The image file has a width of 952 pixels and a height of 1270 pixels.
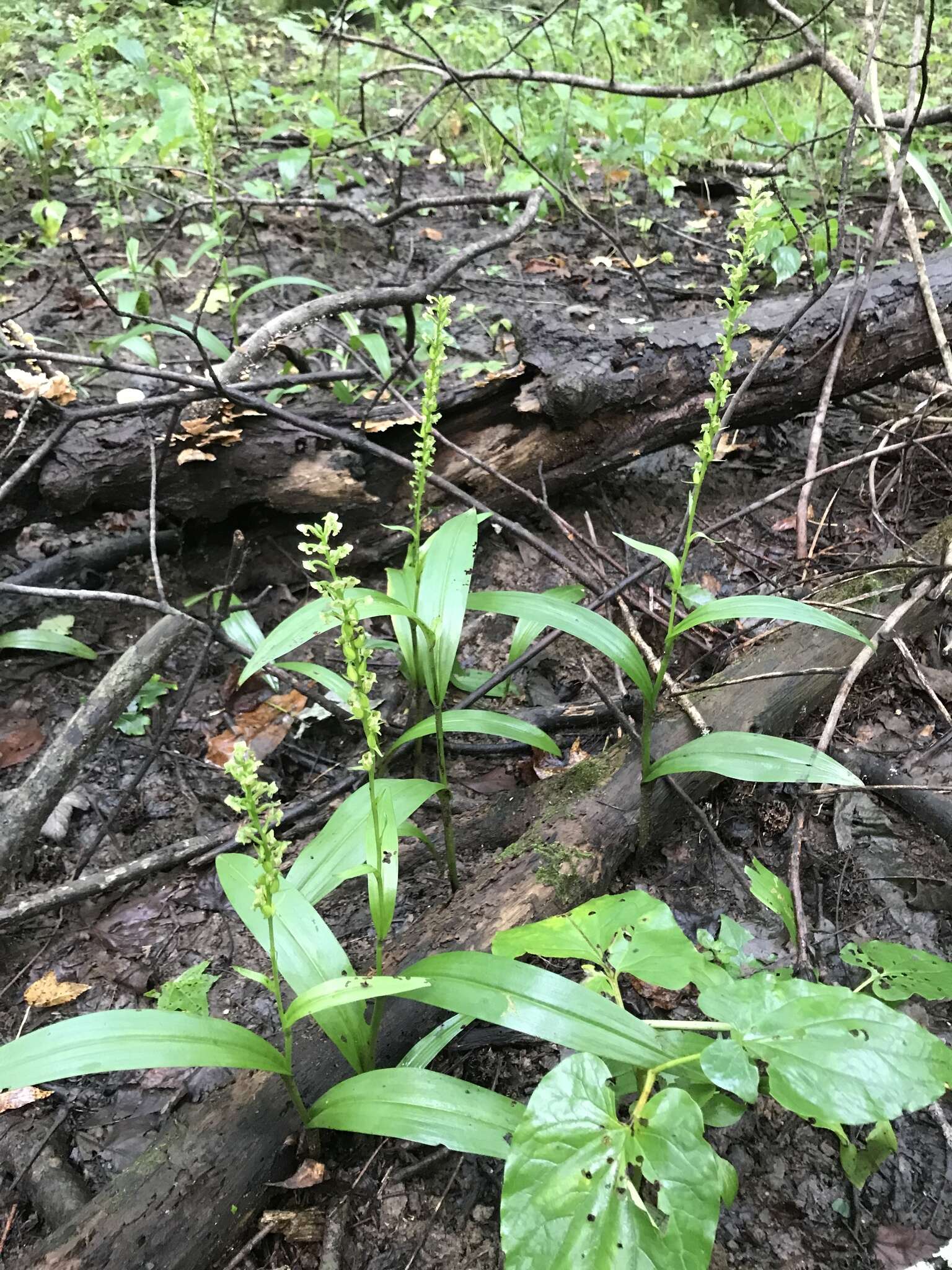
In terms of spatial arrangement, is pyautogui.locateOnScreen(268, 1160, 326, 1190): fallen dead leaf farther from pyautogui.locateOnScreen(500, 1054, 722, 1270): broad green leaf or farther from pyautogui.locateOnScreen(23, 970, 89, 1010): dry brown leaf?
pyautogui.locateOnScreen(23, 970, 89, 1010): dry brown leaf

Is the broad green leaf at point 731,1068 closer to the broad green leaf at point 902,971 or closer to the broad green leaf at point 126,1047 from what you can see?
the broad green leaf at point 902,971

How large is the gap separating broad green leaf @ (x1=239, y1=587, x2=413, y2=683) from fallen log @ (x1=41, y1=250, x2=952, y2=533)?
1.10 m

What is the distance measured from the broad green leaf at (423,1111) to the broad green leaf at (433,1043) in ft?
0.49

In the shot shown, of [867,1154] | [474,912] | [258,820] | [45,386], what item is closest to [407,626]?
[474,912]

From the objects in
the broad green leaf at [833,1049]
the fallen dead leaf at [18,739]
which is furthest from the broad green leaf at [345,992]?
the fallen dead leaf at [18,739]

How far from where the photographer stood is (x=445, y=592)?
1857 millimetres

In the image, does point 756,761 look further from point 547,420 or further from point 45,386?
point 45,386

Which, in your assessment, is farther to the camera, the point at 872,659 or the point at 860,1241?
the point at 872,659

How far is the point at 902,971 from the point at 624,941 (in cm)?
60

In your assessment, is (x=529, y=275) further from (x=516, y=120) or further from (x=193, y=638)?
(x=193, y=638)

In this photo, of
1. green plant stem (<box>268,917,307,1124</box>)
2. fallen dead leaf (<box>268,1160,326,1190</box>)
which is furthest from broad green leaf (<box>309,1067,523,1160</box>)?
fallen dead leaf (<box>268,1160,326,1190</box>)

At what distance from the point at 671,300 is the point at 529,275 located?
0.92 meters

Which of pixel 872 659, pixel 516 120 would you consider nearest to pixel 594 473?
pixel 872 659

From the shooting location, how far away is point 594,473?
9.87 feet
